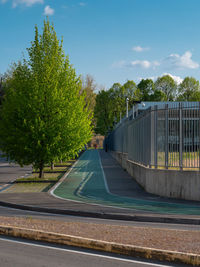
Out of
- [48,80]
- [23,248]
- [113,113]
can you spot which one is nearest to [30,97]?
[48,80]

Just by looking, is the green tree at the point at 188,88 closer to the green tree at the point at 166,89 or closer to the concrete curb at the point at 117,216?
the green tree at the point at 166,89

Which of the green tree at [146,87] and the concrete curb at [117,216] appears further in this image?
the green tree at [146,87]

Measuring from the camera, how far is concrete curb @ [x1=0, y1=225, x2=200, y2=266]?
6676mm

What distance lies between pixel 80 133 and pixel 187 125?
953cm

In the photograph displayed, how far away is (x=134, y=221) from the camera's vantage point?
11.1 m

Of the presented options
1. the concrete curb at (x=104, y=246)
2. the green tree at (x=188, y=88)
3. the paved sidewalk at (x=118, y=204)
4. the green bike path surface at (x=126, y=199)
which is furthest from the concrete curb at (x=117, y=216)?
the green tree at (x=188, y=88)

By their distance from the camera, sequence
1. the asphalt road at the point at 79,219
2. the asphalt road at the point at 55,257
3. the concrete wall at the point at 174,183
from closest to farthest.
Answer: the asphalt road at the point at 55,257
the asphalt road at the point at 79,219
the concrete wall at the point at 174,183

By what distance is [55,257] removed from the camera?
7.00 metres

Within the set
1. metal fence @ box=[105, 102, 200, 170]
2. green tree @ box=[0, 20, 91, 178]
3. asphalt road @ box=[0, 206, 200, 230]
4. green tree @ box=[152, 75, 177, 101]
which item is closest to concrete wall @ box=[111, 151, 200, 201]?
metal fence @ box=[105, 102, 200, 170]

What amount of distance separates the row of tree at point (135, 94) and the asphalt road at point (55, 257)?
104 m

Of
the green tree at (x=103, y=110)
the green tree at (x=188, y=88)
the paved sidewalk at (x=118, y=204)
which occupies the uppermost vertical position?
the green tree at (x=188, y=88)

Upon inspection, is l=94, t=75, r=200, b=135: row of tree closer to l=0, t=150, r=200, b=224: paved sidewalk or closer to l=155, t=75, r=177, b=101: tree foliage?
l=155, t=75, r=177, b=101: tree foliage

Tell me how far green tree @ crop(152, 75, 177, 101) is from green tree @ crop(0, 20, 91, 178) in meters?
93.4

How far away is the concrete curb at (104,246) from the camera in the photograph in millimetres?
6676
